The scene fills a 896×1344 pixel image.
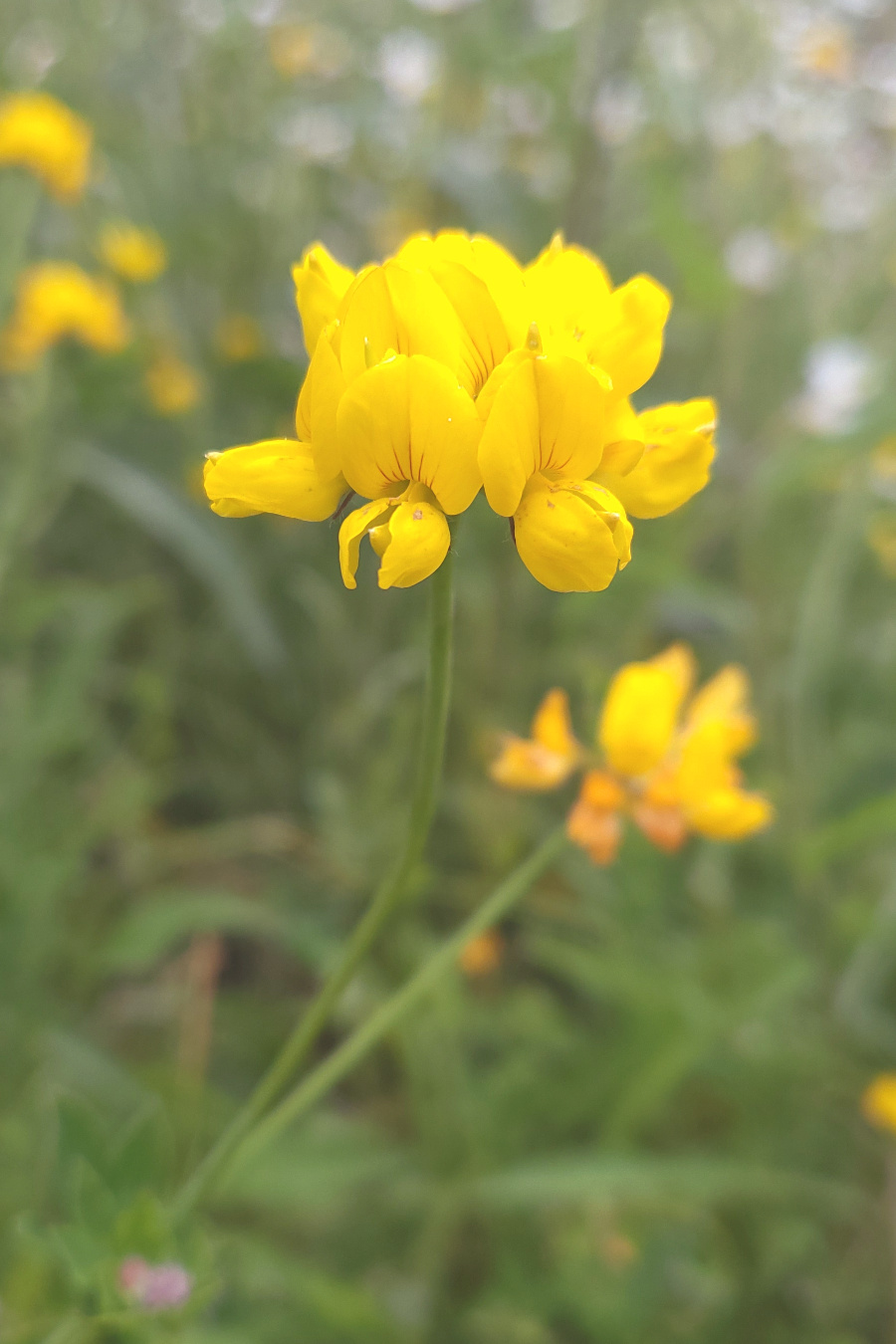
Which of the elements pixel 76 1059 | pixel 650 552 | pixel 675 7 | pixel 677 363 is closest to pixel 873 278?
pixel 677 363

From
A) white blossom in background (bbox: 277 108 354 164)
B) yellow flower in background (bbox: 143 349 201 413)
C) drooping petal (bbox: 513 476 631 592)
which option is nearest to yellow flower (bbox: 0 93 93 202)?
yellow flower in background (bbox: 143 349 201 413)

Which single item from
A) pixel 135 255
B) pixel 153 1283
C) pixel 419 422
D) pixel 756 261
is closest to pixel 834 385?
pixel 756 261

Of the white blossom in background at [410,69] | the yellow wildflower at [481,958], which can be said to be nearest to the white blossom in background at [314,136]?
the white blossom in background at [410,69]

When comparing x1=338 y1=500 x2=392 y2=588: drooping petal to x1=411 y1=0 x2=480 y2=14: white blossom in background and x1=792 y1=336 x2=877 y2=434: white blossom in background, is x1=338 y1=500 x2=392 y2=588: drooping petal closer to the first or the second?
x1=792 y1=336 x2=877 y2=434: white blossom in background

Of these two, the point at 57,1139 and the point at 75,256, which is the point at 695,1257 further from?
the point at 75,256

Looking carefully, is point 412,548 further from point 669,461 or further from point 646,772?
point 646,772

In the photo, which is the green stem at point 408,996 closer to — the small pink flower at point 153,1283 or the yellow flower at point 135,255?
the small pink flower at point 153,1283

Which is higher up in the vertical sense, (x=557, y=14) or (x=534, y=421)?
(x=557, y=14)
